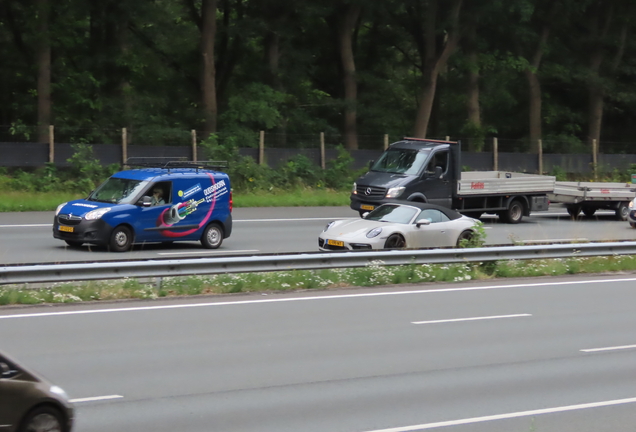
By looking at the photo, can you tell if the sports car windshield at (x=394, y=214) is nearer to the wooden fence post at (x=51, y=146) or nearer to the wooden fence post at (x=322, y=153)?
the wooden fence post at (x=51, y=146)

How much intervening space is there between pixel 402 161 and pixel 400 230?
8.67 m

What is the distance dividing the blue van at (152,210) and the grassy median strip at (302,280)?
399cm

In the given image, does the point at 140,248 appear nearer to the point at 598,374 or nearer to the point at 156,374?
the point at 156,374

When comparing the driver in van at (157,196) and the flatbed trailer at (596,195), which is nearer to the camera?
the driver in van at (157,196)

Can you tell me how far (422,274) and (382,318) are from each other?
3.78m

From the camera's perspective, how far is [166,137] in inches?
1377

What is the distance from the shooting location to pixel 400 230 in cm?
1855

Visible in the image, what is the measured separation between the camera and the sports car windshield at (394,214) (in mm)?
19031

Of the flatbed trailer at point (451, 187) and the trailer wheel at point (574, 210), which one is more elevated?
the flatbed trailer at point (451, 187)

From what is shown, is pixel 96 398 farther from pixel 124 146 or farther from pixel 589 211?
pixel 589 211

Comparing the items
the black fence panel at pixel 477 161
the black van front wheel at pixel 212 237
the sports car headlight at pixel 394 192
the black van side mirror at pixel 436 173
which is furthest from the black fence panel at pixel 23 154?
the black fence panel at pixel 477 161

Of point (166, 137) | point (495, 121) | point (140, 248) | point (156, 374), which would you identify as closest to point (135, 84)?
point (166, 137)

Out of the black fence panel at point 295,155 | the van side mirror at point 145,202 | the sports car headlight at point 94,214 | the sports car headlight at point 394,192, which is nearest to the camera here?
the sports car headlight at point 94,214

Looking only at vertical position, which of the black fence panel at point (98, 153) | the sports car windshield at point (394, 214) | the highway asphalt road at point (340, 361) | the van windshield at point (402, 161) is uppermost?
the black fence panel at point (98, 153)
